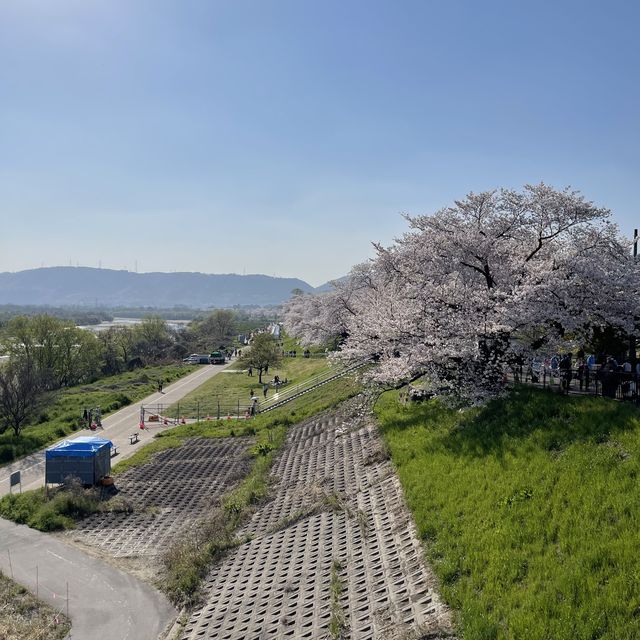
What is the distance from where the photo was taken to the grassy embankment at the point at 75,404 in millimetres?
31031

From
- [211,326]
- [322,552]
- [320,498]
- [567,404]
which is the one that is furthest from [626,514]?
[211,326]

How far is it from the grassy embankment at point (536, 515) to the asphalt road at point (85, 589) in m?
6.88

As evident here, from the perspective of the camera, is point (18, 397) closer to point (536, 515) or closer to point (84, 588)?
point (84, 588)

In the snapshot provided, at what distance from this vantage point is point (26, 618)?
13.2m

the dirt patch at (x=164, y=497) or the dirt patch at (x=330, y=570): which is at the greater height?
the dirt patch at (x=330, y=570)

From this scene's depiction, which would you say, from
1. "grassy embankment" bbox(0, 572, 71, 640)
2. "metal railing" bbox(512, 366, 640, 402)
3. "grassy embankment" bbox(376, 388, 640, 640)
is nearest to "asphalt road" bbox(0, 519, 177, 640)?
"grassy embankment" bbox(0, 572, 71, 640)

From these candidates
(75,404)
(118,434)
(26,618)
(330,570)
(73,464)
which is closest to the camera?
(330,570)

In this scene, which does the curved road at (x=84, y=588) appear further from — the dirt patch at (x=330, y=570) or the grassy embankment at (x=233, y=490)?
the dirt patch at (x=330, y=570)

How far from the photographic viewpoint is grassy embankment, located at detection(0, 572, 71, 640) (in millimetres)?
12367

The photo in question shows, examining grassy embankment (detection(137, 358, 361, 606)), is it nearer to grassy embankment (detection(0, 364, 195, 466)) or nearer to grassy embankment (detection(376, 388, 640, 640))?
grassy embankment (detection(376, 388, 640, 640))

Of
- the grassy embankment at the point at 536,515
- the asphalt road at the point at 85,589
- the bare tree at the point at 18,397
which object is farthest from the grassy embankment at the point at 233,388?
the grassy embankment at the point at 536,515

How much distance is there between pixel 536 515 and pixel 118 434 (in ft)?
94.2

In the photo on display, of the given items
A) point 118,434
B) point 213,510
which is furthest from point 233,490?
point 118,434

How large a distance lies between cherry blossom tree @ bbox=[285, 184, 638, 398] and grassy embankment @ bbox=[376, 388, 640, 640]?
9.05 ft
